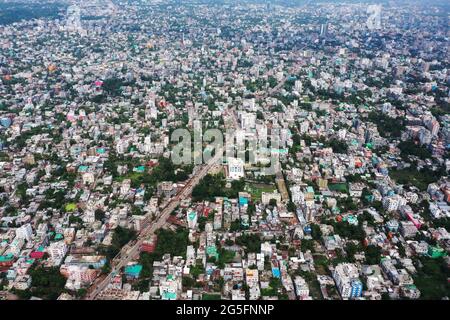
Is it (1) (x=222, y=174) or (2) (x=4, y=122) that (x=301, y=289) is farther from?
(2) (x=4, y=122)

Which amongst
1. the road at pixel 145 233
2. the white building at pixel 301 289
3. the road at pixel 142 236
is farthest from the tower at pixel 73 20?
the white building at pixel 301 289

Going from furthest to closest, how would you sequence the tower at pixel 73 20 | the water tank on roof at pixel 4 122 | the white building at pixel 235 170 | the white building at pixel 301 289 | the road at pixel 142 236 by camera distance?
1. the tower at pixel 73 20
2. the water tank on roof at pixel 4 122
3. the white building at pixel 235 170
4. the road at pixel 142 236
5. the white building at pixel 301 289

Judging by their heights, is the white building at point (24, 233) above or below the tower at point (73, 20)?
below

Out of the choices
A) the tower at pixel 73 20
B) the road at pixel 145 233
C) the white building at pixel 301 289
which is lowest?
the road at pixel 145 233

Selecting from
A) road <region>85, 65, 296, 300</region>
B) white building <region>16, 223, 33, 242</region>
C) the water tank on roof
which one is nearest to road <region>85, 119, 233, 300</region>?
road <region>85, 65, 296, 300</region>

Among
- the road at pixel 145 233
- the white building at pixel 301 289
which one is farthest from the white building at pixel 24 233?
the white building at pixel 301 289

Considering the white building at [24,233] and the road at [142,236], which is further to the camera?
the white building at [24,233]

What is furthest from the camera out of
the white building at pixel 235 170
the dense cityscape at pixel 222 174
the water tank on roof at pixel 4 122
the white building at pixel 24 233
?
the water tank on roof at pixel 4 122

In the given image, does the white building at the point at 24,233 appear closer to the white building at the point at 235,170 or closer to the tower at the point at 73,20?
the white building at the point at 235,170

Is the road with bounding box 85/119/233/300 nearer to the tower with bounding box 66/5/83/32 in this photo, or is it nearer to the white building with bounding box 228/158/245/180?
the white building with bounding box 228/158/245/180
